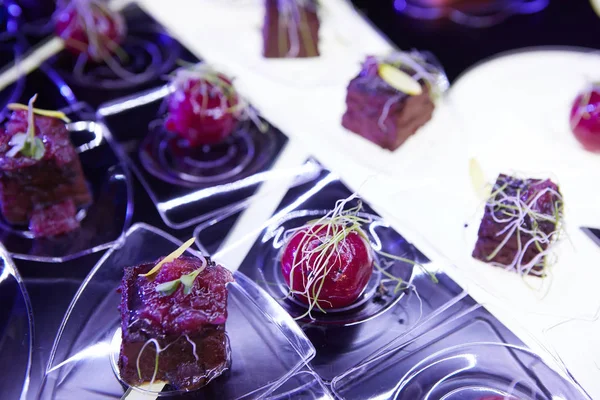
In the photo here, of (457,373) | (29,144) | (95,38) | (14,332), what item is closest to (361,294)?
(457,373)

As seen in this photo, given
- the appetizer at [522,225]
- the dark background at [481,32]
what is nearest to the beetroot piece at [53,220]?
the appetizer at [522,225]

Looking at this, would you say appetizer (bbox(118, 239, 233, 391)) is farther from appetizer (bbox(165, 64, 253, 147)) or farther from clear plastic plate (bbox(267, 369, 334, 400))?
appetizer (bbox(165, 64, 253, 147))

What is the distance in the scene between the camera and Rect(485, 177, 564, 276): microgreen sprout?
1.71 m

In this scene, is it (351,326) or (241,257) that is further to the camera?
(241,257)

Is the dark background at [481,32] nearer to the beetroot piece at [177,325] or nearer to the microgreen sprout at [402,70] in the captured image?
the microgreen sprout at [402,70]

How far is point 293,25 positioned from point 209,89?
560 millimetres

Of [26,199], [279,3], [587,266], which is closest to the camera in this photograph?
[587,266]

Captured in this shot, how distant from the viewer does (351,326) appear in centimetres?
163

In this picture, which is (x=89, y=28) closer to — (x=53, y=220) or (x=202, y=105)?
(x=202, y=105)

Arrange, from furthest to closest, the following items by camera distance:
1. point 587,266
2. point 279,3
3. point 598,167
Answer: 1. point 279,3
2. point 598,167
3. point 587,266

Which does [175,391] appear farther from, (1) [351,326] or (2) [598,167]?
(2) [598,167]

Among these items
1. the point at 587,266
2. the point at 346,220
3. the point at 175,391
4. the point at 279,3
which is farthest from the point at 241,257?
the point at 279,3

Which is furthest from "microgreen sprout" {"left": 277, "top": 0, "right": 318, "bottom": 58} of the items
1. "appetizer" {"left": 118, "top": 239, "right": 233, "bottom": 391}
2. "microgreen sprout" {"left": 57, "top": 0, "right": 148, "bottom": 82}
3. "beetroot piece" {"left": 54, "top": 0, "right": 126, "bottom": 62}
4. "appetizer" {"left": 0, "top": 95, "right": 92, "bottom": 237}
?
"appetizer" {"left": 118, "top": 239, "right": 233, "bottom": 391}

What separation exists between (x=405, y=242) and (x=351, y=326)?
0.33m
